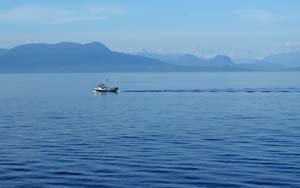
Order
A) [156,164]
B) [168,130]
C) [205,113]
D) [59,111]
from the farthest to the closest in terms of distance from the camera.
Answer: [59,111]
[205,113]
[168,130]
[156,164]

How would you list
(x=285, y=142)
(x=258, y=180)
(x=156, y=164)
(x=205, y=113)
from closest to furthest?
1. (x=258, y=180)
2. (x=156, y=164)
3. (x=285, y=142)
4. (x=205, y=113)

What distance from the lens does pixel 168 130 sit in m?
56.2

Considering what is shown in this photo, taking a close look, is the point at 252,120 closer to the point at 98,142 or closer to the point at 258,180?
the point at 98,142

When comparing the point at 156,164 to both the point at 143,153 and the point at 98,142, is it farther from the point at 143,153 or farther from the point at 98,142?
the point at 98,142

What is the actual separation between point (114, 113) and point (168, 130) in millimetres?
25271

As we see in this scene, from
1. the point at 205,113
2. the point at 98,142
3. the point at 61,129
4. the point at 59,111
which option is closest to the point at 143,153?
the point at 98,142

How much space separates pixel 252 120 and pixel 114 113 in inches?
829

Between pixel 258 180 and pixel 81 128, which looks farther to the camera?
pixel 81 128

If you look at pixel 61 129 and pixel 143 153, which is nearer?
pixel 143 153

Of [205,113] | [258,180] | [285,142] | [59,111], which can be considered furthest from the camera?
[59,111]

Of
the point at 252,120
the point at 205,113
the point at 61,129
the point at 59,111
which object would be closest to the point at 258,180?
the point at 61,129

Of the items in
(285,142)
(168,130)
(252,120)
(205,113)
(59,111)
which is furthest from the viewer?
(59,111)

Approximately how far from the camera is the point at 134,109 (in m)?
86.6

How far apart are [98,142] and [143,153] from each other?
23.9 feet
